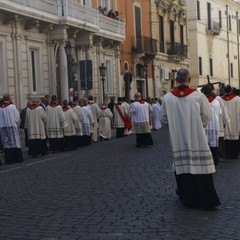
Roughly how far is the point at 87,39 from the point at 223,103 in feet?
58.6

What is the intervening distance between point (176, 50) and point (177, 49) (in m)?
0.23

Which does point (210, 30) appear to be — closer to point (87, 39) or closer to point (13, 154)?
point (87, 39)

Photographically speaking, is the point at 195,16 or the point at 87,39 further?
the point at 195,16

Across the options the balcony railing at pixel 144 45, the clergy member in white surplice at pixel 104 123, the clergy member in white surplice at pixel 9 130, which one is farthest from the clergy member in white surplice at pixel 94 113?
the balcony railing at pixel 144 45

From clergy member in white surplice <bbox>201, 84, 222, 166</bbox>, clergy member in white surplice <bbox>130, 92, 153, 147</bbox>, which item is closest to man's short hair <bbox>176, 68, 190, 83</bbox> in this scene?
clergy member in white surplice <bbox>201, 84, 222, 166</bbox>

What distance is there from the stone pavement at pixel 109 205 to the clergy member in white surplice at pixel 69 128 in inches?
208

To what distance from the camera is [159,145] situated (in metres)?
18.7

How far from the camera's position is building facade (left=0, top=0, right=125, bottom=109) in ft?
77.6

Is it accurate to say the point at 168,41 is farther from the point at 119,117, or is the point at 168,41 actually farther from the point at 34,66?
the point at 119,117

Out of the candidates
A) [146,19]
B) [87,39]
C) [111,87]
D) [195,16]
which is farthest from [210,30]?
[87,39]

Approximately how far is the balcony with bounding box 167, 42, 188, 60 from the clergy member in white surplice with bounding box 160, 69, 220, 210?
37.3m

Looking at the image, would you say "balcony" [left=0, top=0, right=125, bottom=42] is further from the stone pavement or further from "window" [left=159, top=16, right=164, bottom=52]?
the stone pavement

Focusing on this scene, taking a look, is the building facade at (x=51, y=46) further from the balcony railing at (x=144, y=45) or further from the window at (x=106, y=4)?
the balcony railing at (x=144, y=45)

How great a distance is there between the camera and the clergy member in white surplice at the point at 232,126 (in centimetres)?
1360
